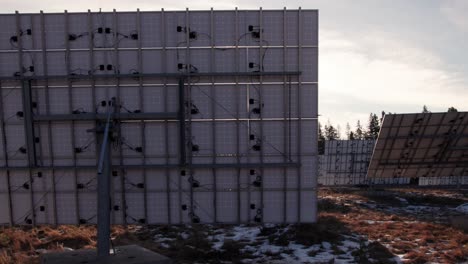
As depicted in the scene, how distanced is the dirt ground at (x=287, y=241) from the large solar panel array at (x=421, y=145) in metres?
6.12

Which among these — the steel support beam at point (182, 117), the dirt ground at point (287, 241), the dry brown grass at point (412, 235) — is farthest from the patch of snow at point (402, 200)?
the steel support beam at point (182, 117)

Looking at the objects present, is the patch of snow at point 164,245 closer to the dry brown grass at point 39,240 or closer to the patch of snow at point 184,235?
the patch of snow at point 184,235

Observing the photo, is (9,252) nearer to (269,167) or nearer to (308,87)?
(269,167)

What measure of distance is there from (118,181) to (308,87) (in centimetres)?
774

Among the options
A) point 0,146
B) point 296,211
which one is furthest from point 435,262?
point 0,146

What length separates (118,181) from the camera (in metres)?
12.8

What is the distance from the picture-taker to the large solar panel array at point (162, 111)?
12.4 metres

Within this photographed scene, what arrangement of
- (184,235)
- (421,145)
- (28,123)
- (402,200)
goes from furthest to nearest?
1. (402,200)
2. (421,145)
3. (184,235)
4. (28,123)

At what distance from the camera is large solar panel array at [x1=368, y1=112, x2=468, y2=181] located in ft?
91.2

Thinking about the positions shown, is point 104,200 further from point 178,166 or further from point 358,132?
point 358,132

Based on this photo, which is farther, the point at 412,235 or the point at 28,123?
the point at 412,235

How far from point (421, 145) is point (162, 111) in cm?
2486

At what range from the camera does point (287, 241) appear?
60.1 ft

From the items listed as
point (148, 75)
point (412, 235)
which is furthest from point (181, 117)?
point (412, 235)
